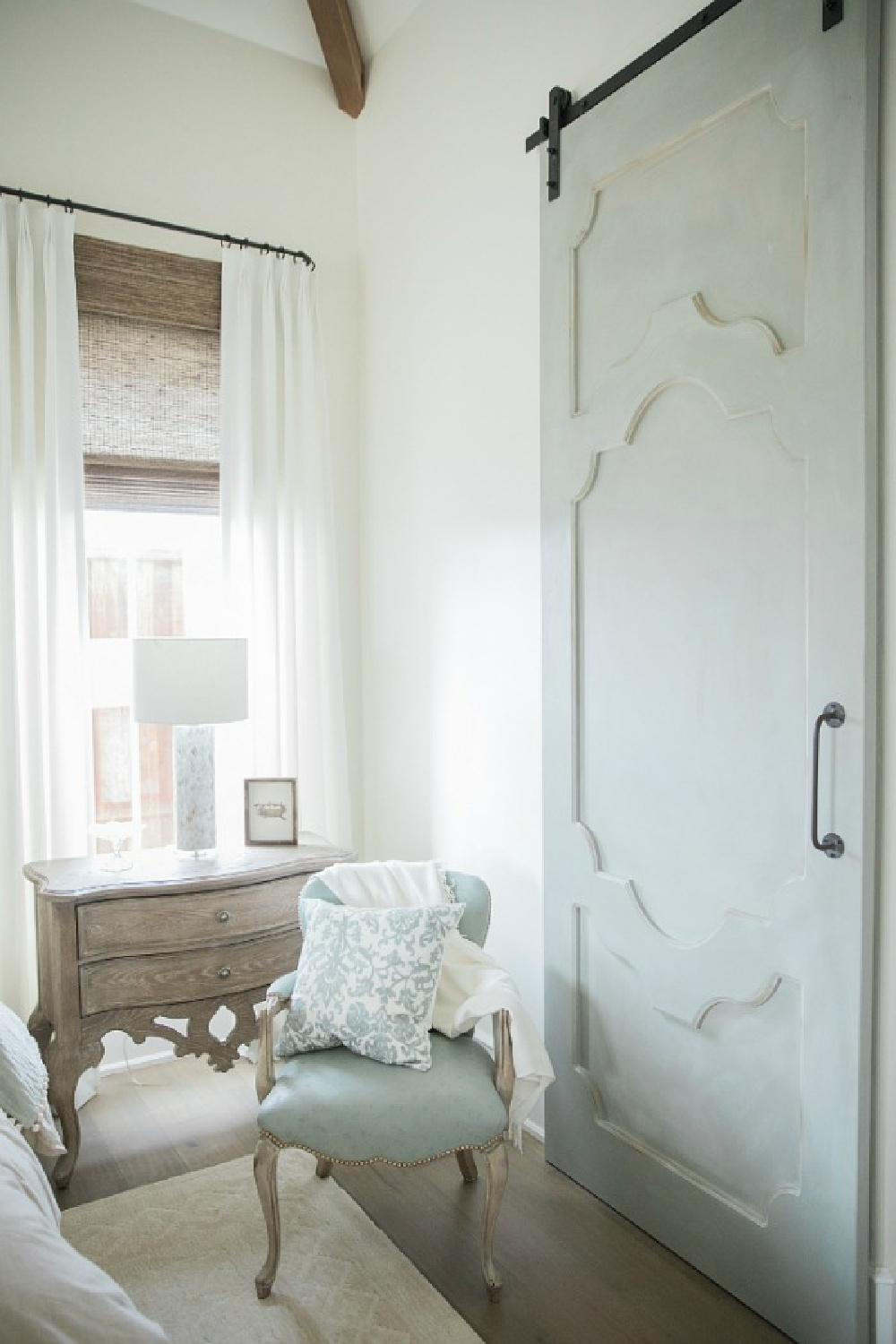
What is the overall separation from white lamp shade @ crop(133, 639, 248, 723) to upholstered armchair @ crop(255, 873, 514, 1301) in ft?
2.95

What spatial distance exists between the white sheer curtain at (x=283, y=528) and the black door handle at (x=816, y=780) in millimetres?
1917

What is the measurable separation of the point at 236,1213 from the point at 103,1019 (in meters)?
0.59

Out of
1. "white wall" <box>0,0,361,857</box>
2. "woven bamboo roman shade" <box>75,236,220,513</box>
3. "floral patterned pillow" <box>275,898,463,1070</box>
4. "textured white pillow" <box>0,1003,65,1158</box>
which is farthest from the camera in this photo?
"woven bamboo roman shade" <box>75,236,220,513</box>

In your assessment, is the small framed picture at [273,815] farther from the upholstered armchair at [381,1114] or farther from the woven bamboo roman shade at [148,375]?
the woven bamboo roman shade at [148,375]

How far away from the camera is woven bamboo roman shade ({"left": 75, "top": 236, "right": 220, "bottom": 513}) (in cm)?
312

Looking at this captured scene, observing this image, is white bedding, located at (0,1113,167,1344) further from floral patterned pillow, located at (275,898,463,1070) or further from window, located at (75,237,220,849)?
window, located at (75,237,220,849)

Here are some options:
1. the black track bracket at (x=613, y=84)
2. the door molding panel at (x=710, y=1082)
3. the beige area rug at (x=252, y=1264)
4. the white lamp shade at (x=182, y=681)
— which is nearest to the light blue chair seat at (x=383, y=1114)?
the beige area rug at (x=252, y=1264)

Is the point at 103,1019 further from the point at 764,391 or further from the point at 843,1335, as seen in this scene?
the point at 764,391

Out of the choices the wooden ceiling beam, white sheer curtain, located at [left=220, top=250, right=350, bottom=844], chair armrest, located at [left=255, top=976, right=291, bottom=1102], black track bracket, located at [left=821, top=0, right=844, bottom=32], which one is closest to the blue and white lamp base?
white sheer curtain, located at [left=220, top=250, right=350, bottom=844]

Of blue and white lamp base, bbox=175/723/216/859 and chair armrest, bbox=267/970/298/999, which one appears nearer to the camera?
chair armrest, bbox=267/970/298/999

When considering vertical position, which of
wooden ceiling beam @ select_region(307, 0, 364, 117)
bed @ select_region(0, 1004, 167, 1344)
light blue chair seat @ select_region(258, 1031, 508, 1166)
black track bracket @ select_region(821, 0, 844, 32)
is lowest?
light blue chair seat @ select_region(258, 1031, 508, 1166)

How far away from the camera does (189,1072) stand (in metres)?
3.23

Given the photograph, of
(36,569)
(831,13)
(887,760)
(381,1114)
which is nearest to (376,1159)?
(381,1114)

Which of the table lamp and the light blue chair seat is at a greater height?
the table lamp
